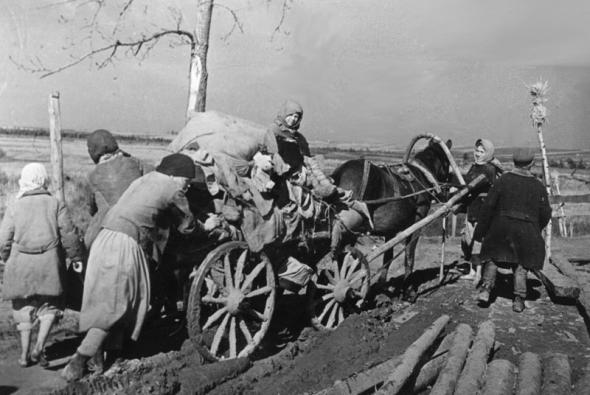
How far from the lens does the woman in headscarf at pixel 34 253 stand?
477 cm

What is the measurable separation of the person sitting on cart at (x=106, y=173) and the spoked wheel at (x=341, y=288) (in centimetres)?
230

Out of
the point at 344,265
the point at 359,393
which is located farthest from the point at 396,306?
the point at 359,393

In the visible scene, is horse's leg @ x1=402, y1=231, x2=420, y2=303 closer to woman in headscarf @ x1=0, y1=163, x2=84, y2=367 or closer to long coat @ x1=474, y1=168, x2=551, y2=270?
long coat @ x1=474, y1=168, x2=551, y2=270

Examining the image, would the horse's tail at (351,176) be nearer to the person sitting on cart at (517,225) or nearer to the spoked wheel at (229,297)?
the person sitting on cart at (517,225)

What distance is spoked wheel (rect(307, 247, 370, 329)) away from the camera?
632 centimetres

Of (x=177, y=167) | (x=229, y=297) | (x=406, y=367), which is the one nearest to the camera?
(x=406, y=367)

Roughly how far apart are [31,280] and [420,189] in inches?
217

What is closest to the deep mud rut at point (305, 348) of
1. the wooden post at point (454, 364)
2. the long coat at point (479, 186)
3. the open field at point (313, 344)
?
the open field at point (313, 344)

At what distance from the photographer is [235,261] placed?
5.14 metres

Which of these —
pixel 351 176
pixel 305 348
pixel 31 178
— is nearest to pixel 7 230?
pixel 31 178

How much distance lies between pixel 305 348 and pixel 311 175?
5.87 feet

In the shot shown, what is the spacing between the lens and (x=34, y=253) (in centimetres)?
479

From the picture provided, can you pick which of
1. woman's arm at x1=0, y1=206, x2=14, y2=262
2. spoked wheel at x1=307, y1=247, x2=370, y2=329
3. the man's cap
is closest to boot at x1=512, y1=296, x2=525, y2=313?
the man's cap

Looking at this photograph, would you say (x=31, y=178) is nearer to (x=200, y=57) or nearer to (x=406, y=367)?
(x=406, y=367)
